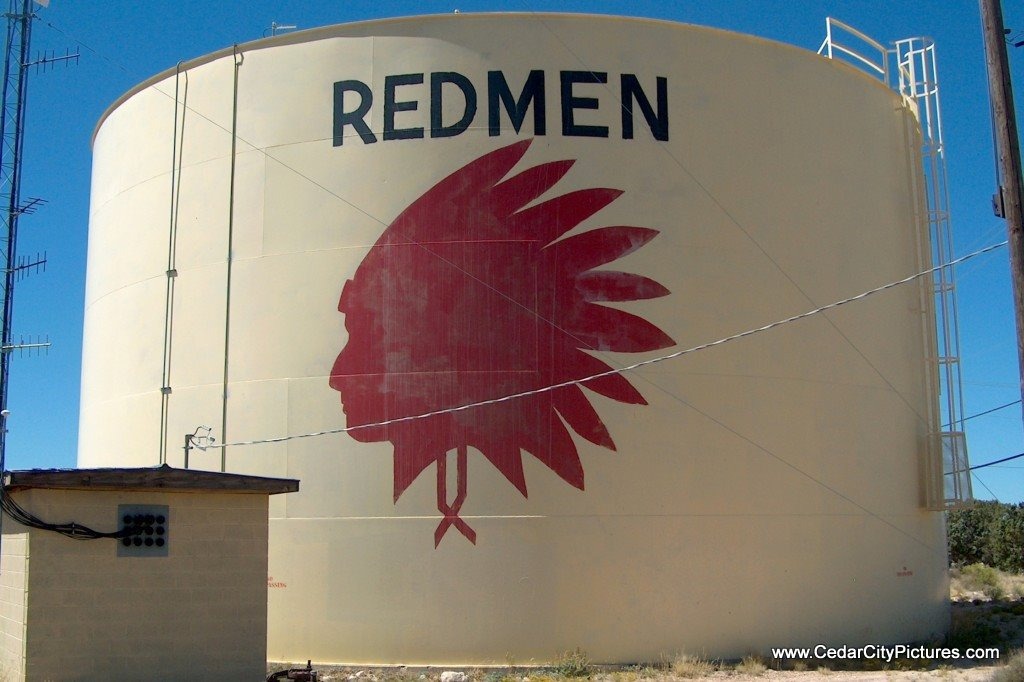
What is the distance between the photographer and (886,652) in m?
17.8

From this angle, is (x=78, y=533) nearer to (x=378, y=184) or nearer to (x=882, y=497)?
(x=378, y=184)

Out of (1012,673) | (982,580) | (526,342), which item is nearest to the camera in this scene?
(1012,673)

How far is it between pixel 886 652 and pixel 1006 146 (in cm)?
910

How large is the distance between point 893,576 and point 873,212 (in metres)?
6.52

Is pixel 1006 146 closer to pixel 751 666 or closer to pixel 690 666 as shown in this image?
pixel 751 666

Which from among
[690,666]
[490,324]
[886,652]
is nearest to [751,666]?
[690,666]

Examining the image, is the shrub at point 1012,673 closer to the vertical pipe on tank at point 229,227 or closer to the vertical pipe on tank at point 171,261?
the vertical pipe on tank at point 229,227

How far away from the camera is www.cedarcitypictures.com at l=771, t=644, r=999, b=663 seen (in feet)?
55.9

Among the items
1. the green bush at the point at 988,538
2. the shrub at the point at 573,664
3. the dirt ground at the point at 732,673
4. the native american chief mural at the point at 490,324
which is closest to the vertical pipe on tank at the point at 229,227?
the native american chief mural at the point at 490,324

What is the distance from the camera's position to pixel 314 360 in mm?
17219

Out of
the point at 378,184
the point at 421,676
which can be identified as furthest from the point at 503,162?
the point at 421,676

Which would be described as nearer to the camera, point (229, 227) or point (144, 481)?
point (144, 481)

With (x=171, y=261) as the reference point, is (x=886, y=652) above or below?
below

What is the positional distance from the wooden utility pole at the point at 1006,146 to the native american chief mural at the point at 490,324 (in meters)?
5.82
